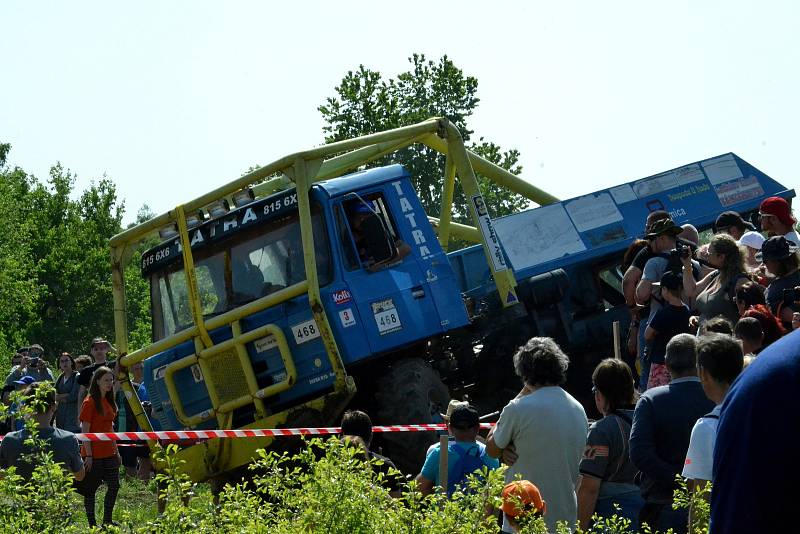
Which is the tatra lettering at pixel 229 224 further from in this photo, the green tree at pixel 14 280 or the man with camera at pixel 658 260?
the green tree at pixel 14 280

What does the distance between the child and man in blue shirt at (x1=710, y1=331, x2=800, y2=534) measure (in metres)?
6.11

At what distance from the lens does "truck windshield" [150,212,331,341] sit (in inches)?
445

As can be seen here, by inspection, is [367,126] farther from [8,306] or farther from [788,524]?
[788,524]

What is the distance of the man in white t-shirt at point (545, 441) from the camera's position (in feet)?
21.2

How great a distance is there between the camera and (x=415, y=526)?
4344 mm

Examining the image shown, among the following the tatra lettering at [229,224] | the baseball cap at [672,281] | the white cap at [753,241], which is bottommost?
the baseball cap at [672,281]

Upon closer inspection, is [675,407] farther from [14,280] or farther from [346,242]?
[14,280]

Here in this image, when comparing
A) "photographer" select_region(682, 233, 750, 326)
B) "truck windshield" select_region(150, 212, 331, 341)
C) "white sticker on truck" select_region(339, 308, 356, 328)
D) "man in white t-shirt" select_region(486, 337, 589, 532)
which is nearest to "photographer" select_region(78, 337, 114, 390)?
"truck windshield" select_region(150, 212, 331, 341)

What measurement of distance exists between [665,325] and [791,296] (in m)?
1.03

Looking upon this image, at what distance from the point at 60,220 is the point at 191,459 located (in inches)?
2418

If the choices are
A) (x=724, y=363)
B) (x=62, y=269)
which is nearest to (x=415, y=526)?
(x=724, y=363)

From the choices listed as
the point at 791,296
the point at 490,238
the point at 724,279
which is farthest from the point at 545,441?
the point at 490,238

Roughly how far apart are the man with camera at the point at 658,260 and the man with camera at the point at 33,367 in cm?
855

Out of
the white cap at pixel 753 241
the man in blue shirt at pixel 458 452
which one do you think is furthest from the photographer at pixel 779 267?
the man in blue shirt at pixel 458 452
